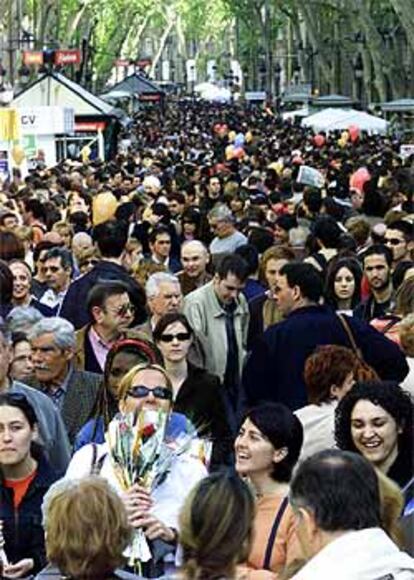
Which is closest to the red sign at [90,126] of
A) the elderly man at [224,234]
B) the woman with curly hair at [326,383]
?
the elderly man at [224,234]

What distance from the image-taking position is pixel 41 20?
62.0 m

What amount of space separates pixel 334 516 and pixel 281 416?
153 centimetres

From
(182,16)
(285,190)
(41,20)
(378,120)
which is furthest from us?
(182,16)

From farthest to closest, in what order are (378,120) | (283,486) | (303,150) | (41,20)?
(41,20)
(378,120)
(303,150)
(283,486)

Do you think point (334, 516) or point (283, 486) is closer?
point (334, 516)

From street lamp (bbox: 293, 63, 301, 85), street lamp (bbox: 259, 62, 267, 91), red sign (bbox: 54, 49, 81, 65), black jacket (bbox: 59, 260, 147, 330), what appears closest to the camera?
black jacket (bbox: 59, 260, 147, 330)

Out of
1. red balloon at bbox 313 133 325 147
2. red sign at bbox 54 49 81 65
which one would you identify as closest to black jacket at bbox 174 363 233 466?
red balloon at bbox 313 133 325 147

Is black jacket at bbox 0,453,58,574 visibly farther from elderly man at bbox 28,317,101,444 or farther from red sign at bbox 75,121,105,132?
red sign at bbox 75,121,105,132

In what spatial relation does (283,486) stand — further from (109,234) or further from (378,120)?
(378,120)

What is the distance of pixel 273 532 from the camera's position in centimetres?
595

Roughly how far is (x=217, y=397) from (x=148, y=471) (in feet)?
6.19

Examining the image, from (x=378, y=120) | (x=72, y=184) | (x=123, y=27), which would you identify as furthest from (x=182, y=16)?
(x=72, y=184)

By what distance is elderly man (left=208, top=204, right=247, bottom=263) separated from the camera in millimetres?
14328

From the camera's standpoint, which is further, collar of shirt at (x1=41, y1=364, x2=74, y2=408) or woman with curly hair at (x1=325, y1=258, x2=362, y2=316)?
woman with curly hair at (x1=325, y1=258, x2=362, y2=316)
